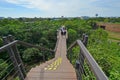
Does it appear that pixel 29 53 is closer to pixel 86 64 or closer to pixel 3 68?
pixel 3 68

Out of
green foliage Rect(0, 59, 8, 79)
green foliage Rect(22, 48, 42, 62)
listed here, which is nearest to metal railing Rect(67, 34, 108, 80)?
green foliage Rect(0, 59, 8, 79)

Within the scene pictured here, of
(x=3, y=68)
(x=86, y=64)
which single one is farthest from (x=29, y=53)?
(x=86, y=64)

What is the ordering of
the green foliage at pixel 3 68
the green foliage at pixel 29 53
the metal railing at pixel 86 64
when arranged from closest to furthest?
1. the metal railing at pixel 86 64
2. the green foliage at pixel 3 68
3. the green foliage at pixel 29 53

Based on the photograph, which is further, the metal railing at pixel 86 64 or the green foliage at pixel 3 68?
the green foliage at pixel 3 68

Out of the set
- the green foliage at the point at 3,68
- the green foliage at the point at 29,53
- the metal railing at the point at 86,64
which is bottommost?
the green foliage at the point at 29,53

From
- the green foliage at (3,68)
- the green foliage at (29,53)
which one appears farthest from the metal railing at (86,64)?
the green foliage at (29,53)

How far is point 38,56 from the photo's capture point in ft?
75.1

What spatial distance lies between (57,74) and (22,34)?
997 inches

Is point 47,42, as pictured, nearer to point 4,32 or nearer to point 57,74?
point 4,32

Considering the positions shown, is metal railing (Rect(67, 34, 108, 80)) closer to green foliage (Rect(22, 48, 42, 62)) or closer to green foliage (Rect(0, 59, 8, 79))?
green foliage (Rect(0, 59, 8, 79))

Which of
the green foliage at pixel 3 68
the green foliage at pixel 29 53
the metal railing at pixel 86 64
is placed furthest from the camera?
the green foliage at pixel 29 53

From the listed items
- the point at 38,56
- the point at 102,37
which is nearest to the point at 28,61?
the point at 38,56

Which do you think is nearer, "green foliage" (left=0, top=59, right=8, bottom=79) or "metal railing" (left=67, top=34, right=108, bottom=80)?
"metal railing" (left=67, top=34, right=108, bottom=80)

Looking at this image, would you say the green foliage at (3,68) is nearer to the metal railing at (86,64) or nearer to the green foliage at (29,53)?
the metal railing at (86,64)
